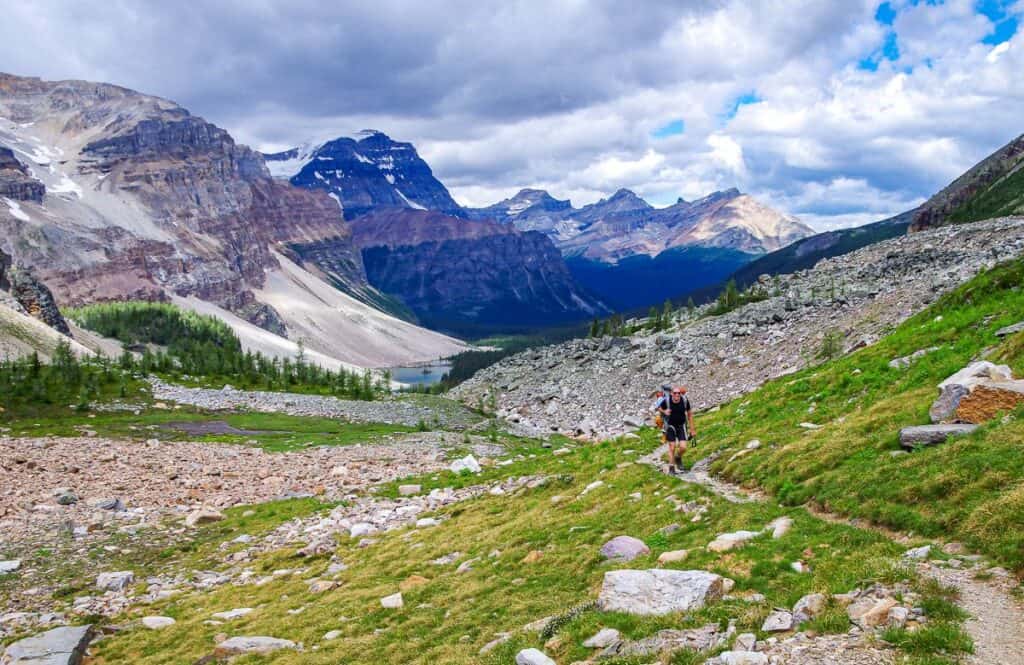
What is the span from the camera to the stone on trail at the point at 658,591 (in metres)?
11.4

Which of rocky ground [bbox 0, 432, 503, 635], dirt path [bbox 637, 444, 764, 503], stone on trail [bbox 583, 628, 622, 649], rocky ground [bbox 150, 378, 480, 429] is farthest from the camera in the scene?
rocky ground [bbox 150, 378, 480, 429]

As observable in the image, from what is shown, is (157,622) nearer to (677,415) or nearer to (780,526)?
(780,526)

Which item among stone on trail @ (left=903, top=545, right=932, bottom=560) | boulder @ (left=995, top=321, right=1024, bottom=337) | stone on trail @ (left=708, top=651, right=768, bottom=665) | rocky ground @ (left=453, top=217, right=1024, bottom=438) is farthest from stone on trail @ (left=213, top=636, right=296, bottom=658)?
rocky ground @ (left=453, top=217, right=1024, bottom=438)

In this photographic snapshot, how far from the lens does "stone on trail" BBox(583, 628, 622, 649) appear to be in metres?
10.8

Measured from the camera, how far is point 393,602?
16.1 metres

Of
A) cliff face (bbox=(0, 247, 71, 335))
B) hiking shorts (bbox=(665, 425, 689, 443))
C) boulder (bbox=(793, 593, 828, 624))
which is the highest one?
cliff face (bbox=(0, 247, 71, 335))

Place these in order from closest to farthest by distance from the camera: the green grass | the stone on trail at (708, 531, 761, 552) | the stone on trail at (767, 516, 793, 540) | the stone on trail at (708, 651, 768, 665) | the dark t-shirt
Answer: the stone on trail at (708, 651, 768, 665), the green grass, the stone on trail at (708, 531, 761, 552), the stone on trail at (767, 516, 793, 540), the dark t-shirt

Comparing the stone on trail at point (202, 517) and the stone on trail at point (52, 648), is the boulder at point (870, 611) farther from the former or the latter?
the stone on trail at point (202, 517)

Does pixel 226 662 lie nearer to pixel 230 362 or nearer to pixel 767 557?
pixel 767 557

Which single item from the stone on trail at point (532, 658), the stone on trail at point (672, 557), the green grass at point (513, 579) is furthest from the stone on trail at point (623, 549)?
the stone on trail at point (532, 658)

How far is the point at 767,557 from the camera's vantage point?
42.0 feet

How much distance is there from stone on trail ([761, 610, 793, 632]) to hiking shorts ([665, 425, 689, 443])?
1326cm

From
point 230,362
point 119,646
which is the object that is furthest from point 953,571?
point 230,362

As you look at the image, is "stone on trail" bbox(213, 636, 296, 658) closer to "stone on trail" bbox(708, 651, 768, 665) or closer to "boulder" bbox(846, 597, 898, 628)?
"stone on trail" bbox(708, 651, 768, 665)
